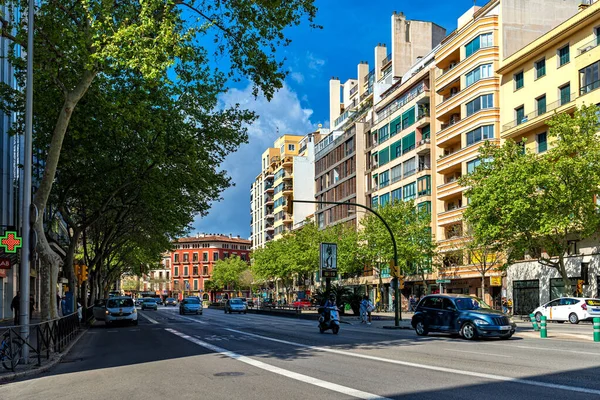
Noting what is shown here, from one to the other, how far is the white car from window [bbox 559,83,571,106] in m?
14.2

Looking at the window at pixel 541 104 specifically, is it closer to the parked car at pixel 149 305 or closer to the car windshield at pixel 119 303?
the car windshield at pixel 119 303

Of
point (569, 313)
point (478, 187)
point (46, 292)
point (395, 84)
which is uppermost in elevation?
point (395, 84)

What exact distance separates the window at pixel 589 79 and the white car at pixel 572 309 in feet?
43.1

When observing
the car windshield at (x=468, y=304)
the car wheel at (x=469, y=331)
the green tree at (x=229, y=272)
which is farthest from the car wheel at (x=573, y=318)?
the green tree at (x=229, y=272)

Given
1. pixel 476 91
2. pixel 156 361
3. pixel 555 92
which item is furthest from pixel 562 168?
pixel 156 361

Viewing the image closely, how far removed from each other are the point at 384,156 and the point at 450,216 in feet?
55.7

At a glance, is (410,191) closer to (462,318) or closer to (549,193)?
(549,193)

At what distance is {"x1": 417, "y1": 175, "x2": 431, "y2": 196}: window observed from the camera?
61.4 metres

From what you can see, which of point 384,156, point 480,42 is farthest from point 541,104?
point 384,156

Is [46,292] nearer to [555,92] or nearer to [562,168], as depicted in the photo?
[562,168]

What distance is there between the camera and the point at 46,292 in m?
19.6

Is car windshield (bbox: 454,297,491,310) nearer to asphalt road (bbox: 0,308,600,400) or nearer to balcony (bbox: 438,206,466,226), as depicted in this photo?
asphalt road (bbox: 0,308,600,400)

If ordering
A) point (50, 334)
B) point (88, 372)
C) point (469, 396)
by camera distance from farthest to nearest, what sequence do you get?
point (50, 334) < point (88, 372) < point (469, 396)

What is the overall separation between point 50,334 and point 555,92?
124ft
